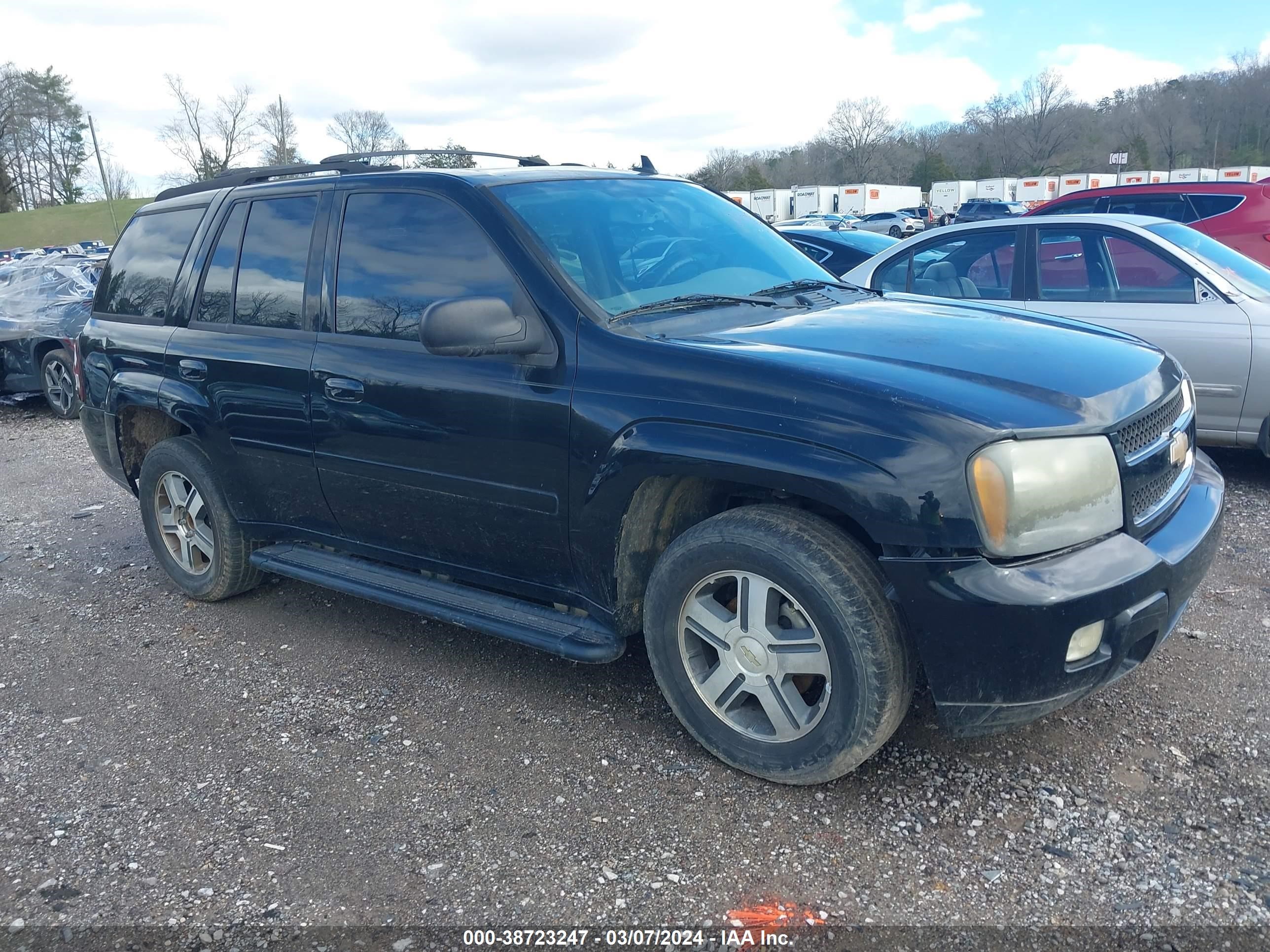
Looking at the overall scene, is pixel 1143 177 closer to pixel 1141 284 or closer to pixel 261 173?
pixel 1141 284

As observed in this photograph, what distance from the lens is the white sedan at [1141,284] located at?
562cm

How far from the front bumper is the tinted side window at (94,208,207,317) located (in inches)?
148

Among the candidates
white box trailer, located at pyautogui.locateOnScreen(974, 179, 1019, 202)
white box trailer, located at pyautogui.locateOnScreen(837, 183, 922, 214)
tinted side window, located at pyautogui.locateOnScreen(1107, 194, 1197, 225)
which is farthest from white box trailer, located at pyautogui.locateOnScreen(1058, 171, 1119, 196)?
tinted side window, located at pyautogui.locateOnScreen(1107, 194, 1197, 225)

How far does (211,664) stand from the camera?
14.0 ft

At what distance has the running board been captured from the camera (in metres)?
3.29

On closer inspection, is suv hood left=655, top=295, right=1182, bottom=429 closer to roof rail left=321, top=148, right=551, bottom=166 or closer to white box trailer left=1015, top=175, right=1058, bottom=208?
roof rail left=321, top=148, right=551, bottom=166

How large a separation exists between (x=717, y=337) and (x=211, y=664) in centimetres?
266

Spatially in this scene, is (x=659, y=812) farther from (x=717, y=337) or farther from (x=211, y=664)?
(x=211, y=664)

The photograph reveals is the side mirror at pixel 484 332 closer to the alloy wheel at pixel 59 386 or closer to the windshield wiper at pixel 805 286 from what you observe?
the windshield wiper at pixel 805 286

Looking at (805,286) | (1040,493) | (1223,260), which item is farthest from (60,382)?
(1040,493)

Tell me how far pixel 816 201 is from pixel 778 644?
205 feet

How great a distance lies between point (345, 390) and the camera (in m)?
3.78

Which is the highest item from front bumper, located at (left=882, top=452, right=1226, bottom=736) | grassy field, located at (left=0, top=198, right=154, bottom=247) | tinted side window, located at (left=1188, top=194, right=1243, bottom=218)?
grassy field, located at (left=0, top=198, right=154, bottom=247)

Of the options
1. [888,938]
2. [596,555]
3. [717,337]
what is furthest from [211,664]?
[888,938]
